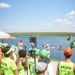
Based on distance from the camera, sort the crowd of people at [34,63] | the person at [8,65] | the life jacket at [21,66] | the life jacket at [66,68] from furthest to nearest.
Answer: the life jacket at [21,66] → the person at [8,65] → the life jacket at [66,68] → the crowd of people at [34,63]

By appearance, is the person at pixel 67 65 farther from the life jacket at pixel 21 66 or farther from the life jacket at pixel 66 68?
the life jacket at pixel 21 66

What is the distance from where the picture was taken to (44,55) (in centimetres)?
490

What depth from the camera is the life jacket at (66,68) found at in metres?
4.98

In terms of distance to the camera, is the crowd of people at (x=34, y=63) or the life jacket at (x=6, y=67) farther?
the life jacket at (x=6, y=67)

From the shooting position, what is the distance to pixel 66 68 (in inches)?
198

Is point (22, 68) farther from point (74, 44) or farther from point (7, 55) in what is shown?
point (74, 44)

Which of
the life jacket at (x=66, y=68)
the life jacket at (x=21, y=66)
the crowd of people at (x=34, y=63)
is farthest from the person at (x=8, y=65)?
Answer: the life jacket at (x=66, y=68)

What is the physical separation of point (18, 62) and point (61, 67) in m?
1.32

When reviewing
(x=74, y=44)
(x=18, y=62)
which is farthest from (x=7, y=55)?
(x=74, y=44)

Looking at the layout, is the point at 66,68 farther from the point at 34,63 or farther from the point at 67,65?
the point at 34,63

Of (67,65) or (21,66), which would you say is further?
(21,66)

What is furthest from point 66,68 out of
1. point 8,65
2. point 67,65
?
point 8,65

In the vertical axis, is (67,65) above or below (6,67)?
above

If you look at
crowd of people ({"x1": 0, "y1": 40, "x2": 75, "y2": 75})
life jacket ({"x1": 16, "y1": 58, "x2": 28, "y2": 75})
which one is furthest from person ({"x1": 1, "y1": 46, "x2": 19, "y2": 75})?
life jacket ({"x1": 16, "y1": 58, "x2": 28, "y2": 75})
